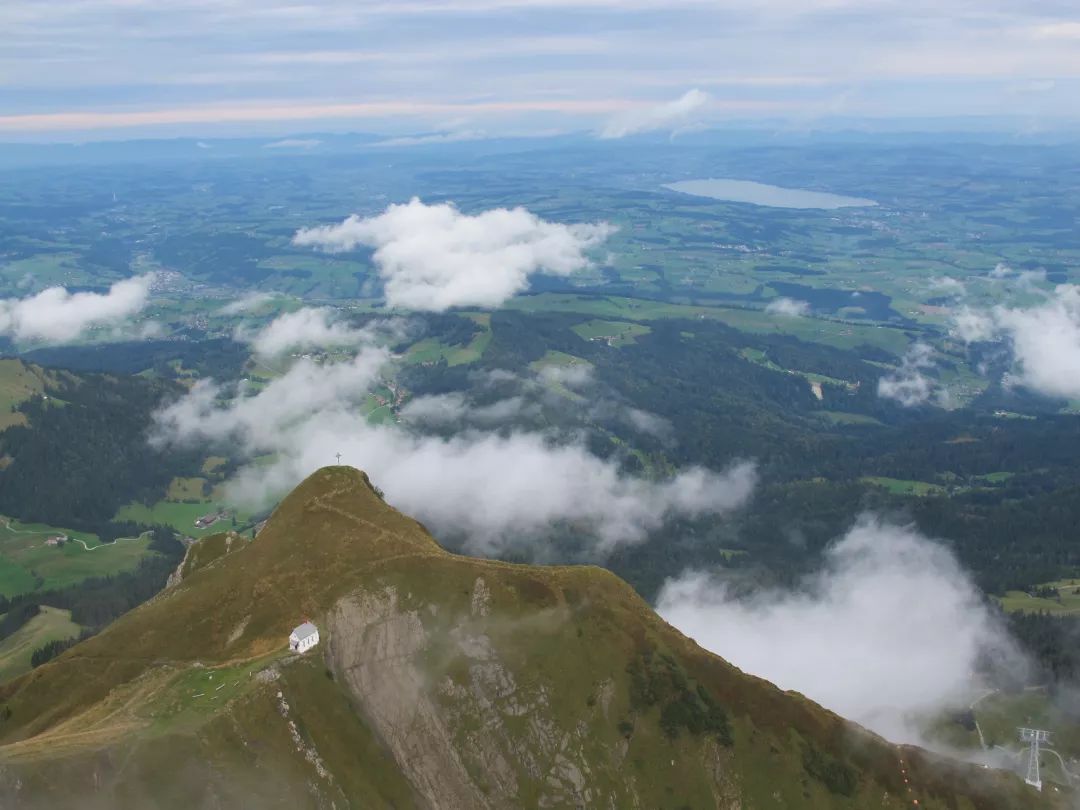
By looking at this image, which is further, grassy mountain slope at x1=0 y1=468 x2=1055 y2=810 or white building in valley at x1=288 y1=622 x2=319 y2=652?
white building in valley at x1=288 y1=622 x2=319 y2=652

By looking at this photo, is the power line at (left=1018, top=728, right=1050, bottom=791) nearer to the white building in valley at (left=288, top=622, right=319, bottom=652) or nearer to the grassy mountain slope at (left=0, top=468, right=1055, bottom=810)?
the grassy mountain slope at (left=0, top=468, right=1055, bottom=810)

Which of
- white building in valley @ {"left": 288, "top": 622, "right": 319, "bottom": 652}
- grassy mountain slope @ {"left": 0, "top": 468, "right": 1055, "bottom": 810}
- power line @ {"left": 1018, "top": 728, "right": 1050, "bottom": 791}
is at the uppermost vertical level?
white building in valley @ {"left": 288, "top": 622, "right": 319, "bottom": 652}

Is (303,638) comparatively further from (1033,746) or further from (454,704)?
(1033,746)

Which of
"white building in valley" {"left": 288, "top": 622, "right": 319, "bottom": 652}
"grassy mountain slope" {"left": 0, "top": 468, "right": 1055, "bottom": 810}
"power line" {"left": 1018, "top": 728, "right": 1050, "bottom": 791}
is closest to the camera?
"grassy mountain slope" {"left": 0, "top": 468, "right": 1055, "bottom": 810}

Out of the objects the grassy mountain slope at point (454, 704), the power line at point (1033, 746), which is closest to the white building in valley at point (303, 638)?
the grassy mountain slope at point (454, 704)

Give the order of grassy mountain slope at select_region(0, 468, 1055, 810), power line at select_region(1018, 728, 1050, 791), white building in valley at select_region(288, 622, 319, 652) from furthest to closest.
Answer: power line at select_region(1018, 728, 1050, 791) < white building in valley at select_region(288, 622, 319, 652) < grassy mountain slope at select_region(0, 468, 1055, 810)

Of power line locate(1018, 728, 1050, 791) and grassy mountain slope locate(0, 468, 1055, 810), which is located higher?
grassy mountain slope locate(0, 468, 1055, 810)

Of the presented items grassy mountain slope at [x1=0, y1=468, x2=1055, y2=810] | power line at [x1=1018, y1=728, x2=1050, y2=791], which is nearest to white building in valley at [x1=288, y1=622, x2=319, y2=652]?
grassy mountain slope at [x1=0, y1=468, x2=1055, y2=810]
